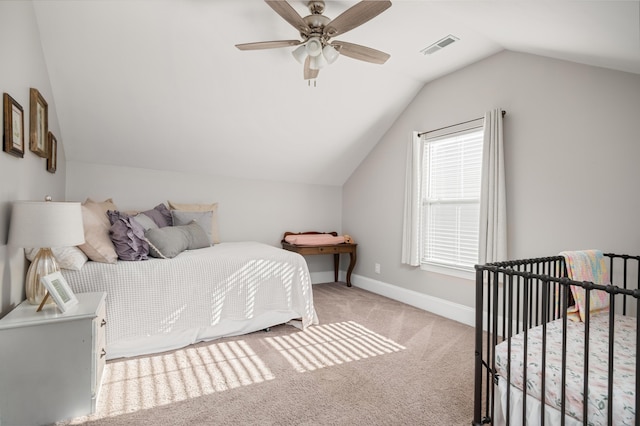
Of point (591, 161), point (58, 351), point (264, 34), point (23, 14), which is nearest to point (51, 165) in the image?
point (23, 14)

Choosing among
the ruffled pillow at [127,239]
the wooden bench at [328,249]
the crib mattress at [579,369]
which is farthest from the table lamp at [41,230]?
the wooden bench at [328,249]

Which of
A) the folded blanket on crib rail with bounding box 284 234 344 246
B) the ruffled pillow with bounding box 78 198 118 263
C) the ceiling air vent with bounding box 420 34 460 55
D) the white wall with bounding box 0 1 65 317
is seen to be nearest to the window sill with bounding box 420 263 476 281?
the folded blanket on crib rail with bounding box 284 234 344 246

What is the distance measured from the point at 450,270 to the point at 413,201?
0.85 meters

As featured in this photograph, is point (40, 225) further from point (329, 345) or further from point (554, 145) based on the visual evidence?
point (554, 145)

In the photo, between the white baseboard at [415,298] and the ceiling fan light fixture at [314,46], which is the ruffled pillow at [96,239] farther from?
the white baseboard at [415,298]

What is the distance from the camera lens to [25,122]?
6.70 ft

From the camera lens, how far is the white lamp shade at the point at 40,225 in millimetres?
1669

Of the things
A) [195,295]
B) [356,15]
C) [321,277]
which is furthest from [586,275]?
[321,277]

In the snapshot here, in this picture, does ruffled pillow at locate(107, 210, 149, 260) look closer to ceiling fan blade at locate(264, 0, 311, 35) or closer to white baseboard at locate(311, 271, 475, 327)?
ceiling fan blade at locate(264, 0, 311, 35)

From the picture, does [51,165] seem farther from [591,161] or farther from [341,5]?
[591,161]

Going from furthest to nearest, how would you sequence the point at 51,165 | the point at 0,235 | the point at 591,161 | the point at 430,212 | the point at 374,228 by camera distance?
the point at 374,228 → the point at 430,212 → the point at 51,165 → the point at 591,161 → the point at 0,235

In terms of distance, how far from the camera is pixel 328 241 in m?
4.60

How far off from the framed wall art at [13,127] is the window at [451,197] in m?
3.45

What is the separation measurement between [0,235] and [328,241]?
3403mm
